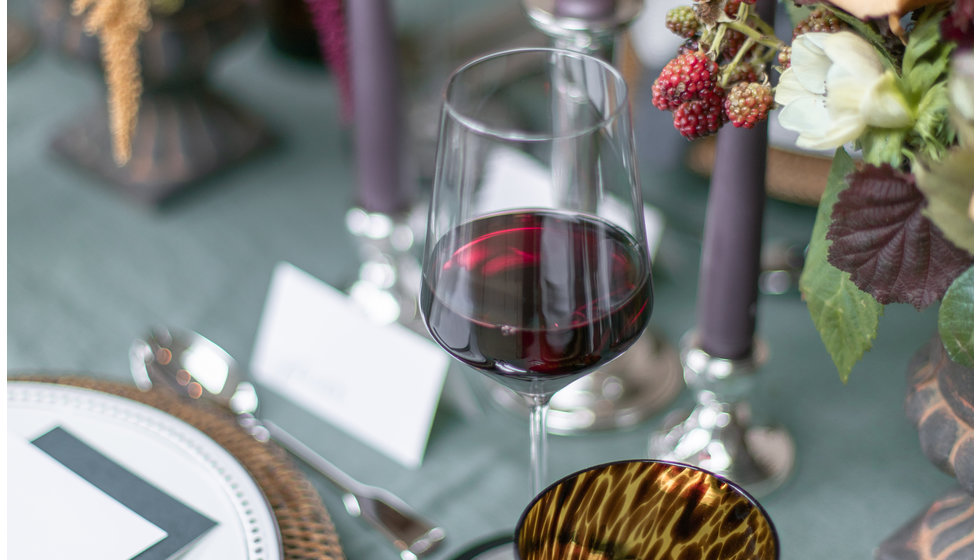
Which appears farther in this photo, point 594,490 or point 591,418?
→ point 591,418

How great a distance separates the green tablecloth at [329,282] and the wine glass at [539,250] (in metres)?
0.17

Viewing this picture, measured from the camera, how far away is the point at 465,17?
3.38 feet

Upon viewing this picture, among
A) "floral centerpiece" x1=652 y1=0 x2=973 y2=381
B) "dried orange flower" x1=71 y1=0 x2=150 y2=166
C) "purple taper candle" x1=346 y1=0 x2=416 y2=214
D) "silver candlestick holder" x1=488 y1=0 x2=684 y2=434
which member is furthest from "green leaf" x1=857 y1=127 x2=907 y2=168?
"dried orange flower" x1=71 y1=0 x2=150 y2=166

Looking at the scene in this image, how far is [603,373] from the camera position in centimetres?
62

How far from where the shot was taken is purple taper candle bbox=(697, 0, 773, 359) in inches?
18.7

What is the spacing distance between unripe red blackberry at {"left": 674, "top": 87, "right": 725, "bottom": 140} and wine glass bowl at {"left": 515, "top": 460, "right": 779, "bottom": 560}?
0.41 feet

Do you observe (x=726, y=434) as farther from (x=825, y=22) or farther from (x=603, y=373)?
(x=825, y=22)

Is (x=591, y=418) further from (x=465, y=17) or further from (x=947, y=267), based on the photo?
(x=465, y=17)

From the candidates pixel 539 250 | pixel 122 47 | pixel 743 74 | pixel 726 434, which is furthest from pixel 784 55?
pixel 122 47

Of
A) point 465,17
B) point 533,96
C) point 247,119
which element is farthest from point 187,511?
point 465,17

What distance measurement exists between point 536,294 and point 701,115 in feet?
0.30

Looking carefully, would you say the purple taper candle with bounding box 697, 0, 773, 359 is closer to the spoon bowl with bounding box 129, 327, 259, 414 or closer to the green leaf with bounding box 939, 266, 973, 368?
the green leaf with bounding box 939, 266, 973, 368

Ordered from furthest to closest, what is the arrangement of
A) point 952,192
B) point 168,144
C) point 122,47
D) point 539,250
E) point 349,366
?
point 168,144 < point 122,47 < point 349,366 < point 539,250 < point 952,192

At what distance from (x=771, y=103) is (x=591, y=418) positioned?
285 millimetres
